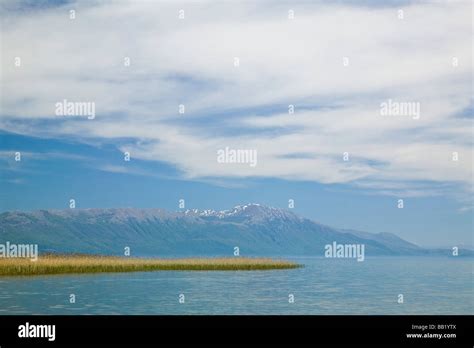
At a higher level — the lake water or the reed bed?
the reed bed

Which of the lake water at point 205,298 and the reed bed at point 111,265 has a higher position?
the reed bed at point 111,265

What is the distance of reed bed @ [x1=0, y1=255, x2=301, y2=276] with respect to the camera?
6119 cm

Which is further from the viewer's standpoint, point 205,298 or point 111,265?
point 111,265

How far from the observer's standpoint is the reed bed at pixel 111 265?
201 ft

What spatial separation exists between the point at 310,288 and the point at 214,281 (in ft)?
35.4

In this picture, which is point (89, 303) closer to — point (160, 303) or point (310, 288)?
point (160, 303)

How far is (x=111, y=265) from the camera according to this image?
69250mm

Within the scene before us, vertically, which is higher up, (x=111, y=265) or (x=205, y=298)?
(x=111, y=265)

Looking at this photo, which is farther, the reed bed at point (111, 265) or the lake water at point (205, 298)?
the reed bed at point (111, 265)

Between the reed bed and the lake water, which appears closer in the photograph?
the lake water
